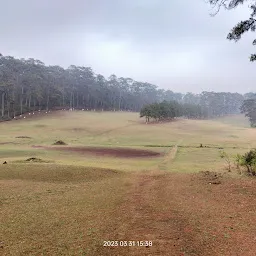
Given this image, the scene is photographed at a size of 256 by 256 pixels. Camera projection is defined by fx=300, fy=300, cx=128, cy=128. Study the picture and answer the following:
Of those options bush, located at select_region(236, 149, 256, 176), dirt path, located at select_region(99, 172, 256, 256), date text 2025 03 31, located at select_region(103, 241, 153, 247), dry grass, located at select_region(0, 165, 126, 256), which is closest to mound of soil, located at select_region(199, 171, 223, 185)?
dirt path, located at select_region(99, 172, 256, 256)

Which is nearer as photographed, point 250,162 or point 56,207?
point 56,207

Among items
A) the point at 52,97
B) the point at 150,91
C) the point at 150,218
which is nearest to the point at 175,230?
the point at 150,218

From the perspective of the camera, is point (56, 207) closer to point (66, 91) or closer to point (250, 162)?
point (250, 162)

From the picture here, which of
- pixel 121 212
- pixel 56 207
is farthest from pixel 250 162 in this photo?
pixel 56 207

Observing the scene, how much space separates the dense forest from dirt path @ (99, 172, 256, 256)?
74.5m

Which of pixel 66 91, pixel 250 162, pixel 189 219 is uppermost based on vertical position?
pixel 66 91

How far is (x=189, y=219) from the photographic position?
31.6 feet

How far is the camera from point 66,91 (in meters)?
119

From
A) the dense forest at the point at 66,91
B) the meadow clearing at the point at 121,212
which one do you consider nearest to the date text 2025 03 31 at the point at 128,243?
the meadow clearing at the point at 121,212

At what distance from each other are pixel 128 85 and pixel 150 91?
2212 centimetres

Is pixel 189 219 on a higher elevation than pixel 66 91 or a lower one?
lower

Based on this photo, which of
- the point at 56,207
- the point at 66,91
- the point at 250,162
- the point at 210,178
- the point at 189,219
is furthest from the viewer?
the point at 66,91

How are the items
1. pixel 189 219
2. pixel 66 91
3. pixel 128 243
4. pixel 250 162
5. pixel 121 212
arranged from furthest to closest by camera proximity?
1. pixel 66 91
2. pixel 250 162
3. pixel 121 212
4. pixel 189 219
5. pixel 128 243

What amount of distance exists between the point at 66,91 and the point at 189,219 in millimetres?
113694
